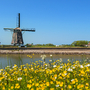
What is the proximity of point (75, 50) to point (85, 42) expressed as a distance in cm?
2673

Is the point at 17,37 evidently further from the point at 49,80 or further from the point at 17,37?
the point at 49,80

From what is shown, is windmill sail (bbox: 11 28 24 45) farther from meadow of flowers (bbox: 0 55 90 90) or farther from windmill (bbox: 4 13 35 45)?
meadow of flowers (bbox: 0 55 90 90)

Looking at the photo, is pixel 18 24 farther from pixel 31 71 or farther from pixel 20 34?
pixel 31 71

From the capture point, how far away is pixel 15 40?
3772 centimetres

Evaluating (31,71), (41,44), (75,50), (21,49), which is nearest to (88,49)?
(75,50)

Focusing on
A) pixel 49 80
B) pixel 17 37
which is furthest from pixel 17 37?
pixel 49 80

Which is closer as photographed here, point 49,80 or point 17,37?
point 49,80

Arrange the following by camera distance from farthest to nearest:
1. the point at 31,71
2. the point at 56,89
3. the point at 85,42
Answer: the point at 85,42, the point at 31,71, the point at 56,89

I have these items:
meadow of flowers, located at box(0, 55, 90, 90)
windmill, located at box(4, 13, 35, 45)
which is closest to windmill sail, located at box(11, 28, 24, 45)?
windmill, located at box(4, 13, 35, 45)

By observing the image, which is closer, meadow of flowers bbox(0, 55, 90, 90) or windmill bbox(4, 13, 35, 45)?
meadow of flowers bbox(0, 55, 90, 90)

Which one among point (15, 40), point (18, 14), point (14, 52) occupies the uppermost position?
point (18, 14)

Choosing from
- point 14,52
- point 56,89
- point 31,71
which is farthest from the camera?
point 14,52

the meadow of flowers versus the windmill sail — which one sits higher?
the windmill sail

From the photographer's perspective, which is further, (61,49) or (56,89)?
(61,49)
